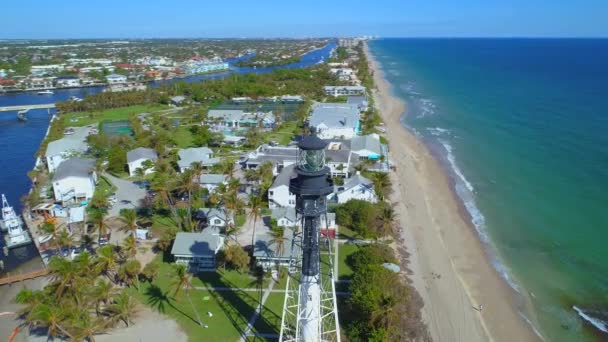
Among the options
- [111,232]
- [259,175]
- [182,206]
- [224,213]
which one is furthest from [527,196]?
[111,232]

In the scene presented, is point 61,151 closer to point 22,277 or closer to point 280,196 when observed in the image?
point 22,277

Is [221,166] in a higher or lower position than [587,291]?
higher

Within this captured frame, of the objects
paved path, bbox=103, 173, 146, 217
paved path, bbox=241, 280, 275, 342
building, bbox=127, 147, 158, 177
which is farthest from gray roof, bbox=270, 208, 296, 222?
building, bbox=127, 147, 158, 177

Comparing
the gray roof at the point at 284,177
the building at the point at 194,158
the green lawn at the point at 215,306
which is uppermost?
the gray roof at the point at 284,177

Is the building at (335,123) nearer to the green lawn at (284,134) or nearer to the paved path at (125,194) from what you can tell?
the green lawn at (284,134)

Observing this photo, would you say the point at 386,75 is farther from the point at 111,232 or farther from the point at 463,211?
the point at 111,232

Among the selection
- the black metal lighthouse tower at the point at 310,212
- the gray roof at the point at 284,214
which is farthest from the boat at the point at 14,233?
the black metal lighthouse tower at the point at 310,212
